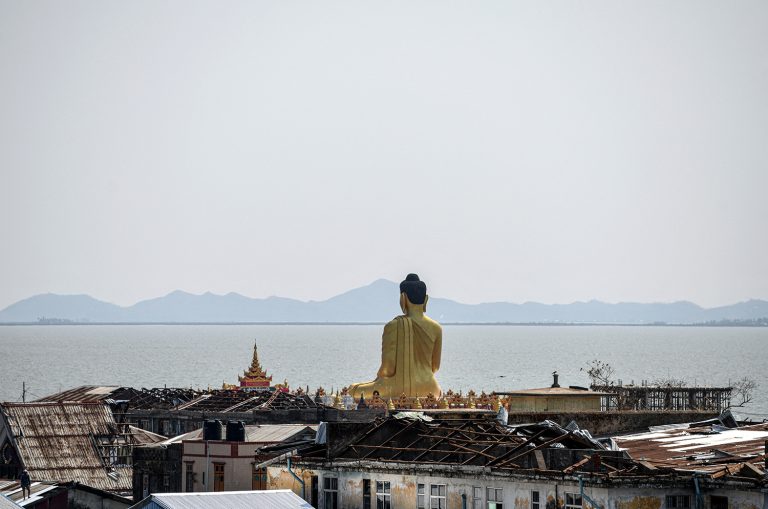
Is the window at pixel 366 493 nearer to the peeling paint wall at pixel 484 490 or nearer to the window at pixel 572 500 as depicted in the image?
the peeling paint wall at pixel 484 490

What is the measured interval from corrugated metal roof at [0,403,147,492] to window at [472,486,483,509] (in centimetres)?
2407

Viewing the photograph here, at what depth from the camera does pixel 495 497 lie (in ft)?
138

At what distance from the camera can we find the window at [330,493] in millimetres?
45906

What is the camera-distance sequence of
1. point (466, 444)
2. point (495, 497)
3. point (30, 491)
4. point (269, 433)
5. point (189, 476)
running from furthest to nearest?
1. point (269, 433)
2. point (189, 476)
3. point (30, 491)
4. point (466, 444)
5. point (495, 497)

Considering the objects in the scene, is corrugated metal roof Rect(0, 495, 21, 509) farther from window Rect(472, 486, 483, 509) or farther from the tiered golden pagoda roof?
the tiered golden pagoda roof

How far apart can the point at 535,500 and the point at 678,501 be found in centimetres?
308

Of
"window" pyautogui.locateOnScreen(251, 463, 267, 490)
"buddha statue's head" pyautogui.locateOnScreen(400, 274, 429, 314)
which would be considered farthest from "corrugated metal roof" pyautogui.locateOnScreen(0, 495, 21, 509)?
"buddha statue's head" pyautogui.locateOnScreen(400, 274, 429, 314)

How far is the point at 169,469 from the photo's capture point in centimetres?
5872

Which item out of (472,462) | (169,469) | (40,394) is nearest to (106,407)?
(169,469)

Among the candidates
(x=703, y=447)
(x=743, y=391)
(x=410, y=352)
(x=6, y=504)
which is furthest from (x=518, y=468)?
(x=743, y=391)

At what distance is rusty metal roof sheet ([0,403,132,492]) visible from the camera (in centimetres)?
6525

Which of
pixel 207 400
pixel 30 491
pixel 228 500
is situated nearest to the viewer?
pixel 228 500

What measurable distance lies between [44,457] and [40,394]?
328 ft

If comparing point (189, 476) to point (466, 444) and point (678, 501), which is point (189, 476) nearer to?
point (466, 444)
